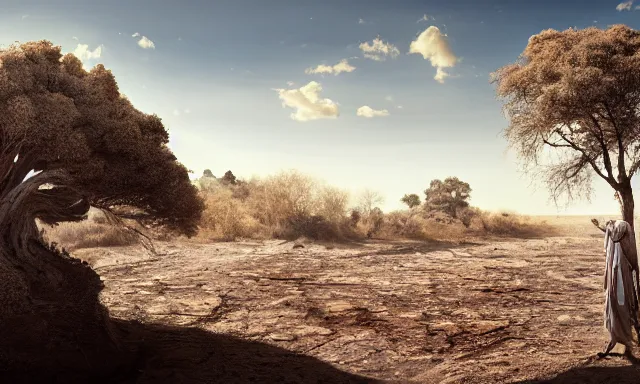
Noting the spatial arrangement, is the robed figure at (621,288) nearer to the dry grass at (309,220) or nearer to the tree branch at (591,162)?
the tree branch at (591,162)

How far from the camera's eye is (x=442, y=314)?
9.30m

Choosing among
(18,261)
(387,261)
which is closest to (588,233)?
(387,261)

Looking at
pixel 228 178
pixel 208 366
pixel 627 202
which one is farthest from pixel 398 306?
pixel 228 178

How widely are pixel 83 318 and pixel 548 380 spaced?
719 centimetres

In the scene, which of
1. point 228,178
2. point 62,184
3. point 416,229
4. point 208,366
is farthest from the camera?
point 228,178

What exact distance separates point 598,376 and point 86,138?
8346 millimetres

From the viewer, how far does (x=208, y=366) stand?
686cm

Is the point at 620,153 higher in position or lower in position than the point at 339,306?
higher

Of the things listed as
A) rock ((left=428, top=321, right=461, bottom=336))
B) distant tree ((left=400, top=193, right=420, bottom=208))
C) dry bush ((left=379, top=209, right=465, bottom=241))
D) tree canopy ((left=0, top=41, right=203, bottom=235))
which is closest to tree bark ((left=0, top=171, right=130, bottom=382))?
tree canopy ((left=0, top=41, right=203, bottom=235))

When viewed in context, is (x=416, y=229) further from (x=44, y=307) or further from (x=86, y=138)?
(x=44, y=307)

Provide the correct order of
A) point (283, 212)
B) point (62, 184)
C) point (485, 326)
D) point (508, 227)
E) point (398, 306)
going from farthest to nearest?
point (508, 227), point (283, 212), point (398, 306), point (485, 326), point (62, 184)

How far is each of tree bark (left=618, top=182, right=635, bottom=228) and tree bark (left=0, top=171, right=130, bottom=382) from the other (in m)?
10.7

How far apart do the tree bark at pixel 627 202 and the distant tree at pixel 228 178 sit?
90.5 feet

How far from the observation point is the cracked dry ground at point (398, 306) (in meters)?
6.79
